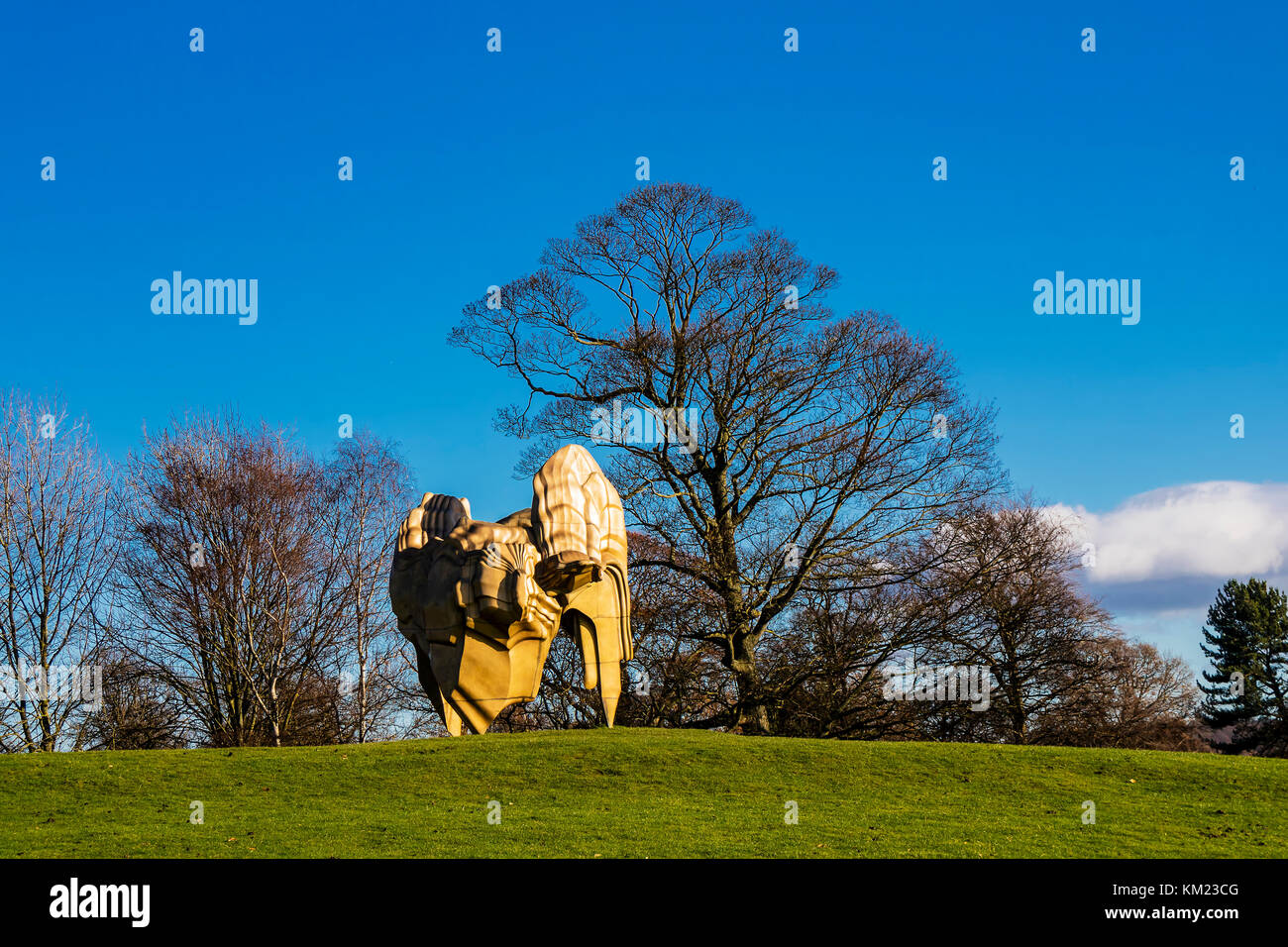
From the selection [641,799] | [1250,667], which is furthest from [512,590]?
[1250,667]

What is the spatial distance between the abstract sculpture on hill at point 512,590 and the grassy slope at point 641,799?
1081 mm

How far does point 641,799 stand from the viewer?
14.5 meters

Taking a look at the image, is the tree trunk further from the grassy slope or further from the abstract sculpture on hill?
the grassy slope

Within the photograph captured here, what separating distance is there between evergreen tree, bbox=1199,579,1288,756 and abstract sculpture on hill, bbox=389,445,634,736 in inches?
1107

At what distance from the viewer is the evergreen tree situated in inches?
1535

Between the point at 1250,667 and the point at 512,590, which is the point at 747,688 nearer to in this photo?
the point at 512,590

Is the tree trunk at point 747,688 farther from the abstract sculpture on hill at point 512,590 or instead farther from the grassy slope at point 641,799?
the grassy slope at point 641,799

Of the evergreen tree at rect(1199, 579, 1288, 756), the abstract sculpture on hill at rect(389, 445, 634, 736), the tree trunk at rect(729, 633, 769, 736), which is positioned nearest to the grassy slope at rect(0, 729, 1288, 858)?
the abstract sculpture on hill at rect(389, 445, 634, 736)

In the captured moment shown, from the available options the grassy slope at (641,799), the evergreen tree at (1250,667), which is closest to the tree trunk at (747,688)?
the grassy slope at (641,799)

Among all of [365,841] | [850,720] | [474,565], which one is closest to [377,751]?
[474,565]
